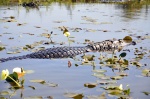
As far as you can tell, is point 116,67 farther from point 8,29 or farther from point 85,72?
point 8,29

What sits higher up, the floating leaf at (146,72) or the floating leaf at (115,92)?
the floating leaf at (115,92)

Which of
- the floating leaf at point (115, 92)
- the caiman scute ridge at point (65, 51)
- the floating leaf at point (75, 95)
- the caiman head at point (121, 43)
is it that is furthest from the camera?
the caiman head at point (121, 43)

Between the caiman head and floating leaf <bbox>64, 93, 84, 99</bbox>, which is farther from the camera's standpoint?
the caiman head

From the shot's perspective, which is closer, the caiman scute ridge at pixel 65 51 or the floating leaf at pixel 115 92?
the floating leaf at pixel 115 92

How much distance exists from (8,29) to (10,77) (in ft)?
17.8

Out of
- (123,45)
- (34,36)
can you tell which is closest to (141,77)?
(123,45)

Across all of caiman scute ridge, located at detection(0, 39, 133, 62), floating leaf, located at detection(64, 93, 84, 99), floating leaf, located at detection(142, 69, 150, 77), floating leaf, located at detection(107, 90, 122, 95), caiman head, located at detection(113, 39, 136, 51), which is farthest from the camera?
caiman head, located at detection(113, 39, 136, 51)

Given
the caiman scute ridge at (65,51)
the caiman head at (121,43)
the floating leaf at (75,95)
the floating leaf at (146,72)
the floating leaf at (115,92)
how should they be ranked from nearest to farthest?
the floating leaf at (75,95)
the floating leaf at (115,92)
the floating leaf at (146,72)
the caiman scute ridge at (65,51)
the caiman head at (121,43)

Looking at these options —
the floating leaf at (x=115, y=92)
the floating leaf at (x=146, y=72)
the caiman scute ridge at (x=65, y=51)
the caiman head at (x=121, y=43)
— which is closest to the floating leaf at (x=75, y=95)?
the floating leaf at (x=115, y=92)

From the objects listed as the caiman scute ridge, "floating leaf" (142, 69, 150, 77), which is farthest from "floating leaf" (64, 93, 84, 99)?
the caiman scute ridge

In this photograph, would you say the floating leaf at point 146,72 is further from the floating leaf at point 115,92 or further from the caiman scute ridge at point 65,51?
the caiman scute ridge at point 65,51

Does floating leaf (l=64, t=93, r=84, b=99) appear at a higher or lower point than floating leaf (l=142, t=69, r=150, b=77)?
higher

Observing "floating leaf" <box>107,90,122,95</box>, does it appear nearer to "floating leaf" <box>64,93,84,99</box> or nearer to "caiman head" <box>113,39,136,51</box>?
"floating leaf" <box>64,93,84,99</box>

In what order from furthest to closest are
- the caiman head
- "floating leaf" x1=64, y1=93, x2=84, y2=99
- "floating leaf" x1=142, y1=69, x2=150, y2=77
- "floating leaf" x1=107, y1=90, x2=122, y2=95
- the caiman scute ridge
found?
the caiman head < the caiman scute ridge < "floating leaf" x1=142, y1=69, x2=150, y2=77 < "floating leaf" x1=107, y1=90, x2=122, y2=95 < "floating leaf" x1=64, y1=93, x2=84, y2=99
